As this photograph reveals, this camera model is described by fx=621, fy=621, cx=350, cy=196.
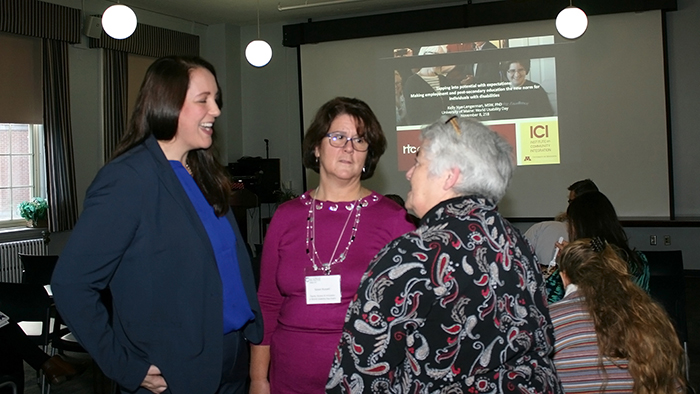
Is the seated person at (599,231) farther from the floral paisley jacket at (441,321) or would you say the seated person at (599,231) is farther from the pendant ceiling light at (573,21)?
the pendant ceiling light at (573,21)

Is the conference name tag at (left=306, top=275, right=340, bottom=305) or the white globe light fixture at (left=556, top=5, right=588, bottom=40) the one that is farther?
the white globe light fixture at (left=556, top=5, right=588, bottom=40)

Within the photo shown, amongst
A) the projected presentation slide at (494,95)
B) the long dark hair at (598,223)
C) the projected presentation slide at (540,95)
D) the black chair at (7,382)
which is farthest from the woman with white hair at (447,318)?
the projected presentation slide at (540,95)

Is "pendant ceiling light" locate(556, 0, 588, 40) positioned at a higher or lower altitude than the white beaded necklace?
higher

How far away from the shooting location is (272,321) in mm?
2203

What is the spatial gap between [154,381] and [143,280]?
0.85ft

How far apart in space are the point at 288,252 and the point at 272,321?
0.26 metres

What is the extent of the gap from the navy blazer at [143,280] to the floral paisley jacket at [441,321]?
483 millimetres

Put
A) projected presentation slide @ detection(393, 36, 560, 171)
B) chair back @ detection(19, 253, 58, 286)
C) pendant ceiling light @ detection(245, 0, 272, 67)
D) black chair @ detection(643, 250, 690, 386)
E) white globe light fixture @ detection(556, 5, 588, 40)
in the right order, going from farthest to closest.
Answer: projected presentation slide @ detection(393, 36, 560, 171)
pendant ceiling light @ detection(245, 0, 272, 67)
white globe light fixture @ detection(556, 5, 588, 40)
chair back @ detection(19, 253, 58, 286)
black chair @ detection(643, 250, 690, 386)

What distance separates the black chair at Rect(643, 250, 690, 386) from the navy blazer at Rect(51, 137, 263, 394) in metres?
2.57

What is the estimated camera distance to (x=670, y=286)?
3.40 m

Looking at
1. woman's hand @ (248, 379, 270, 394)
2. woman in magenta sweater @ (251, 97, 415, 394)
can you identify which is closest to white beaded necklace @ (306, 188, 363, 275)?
woman in magenta sweater @ (251, 97, 415, 394)

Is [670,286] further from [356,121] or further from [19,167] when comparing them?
[19,167]

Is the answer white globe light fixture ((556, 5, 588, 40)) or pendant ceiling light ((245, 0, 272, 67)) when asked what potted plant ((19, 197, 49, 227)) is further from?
white globe light fixture ((556, 5, 588, 40))

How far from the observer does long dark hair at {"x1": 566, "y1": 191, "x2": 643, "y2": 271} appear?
10.7 feet
